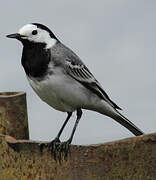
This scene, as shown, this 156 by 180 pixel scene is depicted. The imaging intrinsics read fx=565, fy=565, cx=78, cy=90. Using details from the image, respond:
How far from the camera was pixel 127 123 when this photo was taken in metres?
6.71

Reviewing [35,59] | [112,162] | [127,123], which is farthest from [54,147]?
[127,123]

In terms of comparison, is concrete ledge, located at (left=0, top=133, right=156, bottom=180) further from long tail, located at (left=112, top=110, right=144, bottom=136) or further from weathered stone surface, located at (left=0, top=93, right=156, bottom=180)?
long tail, located at (left=112, top=110, right=144, bottom=136)

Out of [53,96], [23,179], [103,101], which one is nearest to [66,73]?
[53,96]

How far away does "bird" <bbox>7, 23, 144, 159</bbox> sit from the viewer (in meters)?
5.86

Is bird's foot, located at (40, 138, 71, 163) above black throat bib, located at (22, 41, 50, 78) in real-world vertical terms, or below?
below

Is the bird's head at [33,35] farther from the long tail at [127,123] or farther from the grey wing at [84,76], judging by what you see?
the long tail at [127,123]

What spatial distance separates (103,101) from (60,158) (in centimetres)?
189

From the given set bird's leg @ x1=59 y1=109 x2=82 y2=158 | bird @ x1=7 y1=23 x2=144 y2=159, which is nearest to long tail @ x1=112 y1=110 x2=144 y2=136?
bird @ x1=7 y1=23 x2=144 y2=159

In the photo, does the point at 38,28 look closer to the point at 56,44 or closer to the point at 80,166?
the point at 56,44

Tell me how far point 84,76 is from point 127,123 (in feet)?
2.81

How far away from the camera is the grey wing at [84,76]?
19.9 ft

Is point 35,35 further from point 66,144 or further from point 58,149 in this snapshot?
point 58,149

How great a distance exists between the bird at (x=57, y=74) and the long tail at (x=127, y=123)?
359 millimetres

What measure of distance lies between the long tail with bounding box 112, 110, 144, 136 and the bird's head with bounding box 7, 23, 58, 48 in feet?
4.18
